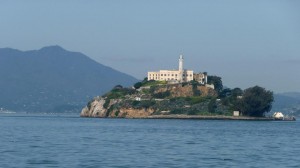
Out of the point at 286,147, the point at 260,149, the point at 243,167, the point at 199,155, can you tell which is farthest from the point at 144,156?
the point at 286,147

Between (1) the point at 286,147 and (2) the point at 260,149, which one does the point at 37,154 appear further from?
(1) the point at 286,147

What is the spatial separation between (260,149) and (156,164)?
21426 mm

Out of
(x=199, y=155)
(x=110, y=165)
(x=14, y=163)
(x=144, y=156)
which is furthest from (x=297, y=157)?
(x=14, y=163)

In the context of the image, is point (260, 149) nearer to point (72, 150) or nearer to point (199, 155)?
point (199, 155)

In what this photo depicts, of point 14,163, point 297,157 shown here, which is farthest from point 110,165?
point 297,157

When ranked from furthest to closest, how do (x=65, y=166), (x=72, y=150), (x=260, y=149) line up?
(x=260, y=149) < (x=72, y=150) < (x=65, y=166)

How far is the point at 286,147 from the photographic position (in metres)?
77.6

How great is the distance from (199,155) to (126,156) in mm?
6451

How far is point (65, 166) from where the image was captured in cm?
5178

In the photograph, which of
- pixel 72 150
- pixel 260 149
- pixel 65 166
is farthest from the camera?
pixel 260 149

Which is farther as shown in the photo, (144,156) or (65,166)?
(144,156)

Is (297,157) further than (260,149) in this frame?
No

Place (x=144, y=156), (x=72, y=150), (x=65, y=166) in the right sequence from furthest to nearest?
(x=72, y=150) < (x=144, y=156) < (x=65, y=166)

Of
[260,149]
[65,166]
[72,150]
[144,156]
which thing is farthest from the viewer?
[260,149]
